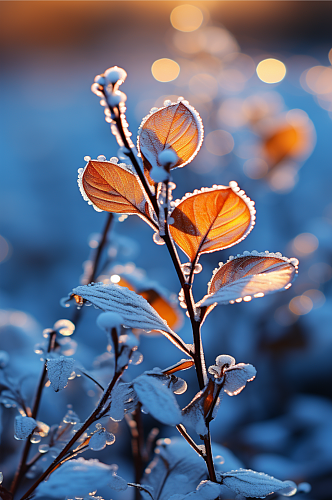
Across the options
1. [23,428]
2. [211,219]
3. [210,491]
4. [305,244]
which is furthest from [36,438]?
[305,244]

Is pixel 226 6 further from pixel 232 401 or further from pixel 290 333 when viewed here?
pixel 232 401

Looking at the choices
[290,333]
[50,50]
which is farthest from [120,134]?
[50,50]

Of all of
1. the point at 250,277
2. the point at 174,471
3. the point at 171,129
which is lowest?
the point at 174,471

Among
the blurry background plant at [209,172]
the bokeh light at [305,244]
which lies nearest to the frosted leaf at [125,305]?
the blurry background plant at [209,172]

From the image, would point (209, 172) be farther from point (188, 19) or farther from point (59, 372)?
point (59, 372)

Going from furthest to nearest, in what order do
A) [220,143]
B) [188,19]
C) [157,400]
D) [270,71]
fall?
1. [270,71]
2. [188,19]
3. [220,143]
4. [157,400]

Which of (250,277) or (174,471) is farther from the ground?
(250,277)

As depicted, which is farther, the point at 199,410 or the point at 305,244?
the point at 305,244

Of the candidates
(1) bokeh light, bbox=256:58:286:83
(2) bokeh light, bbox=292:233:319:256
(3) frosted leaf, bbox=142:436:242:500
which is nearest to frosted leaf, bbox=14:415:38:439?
(3) frosted leaf, bbox=142:436:242:500
